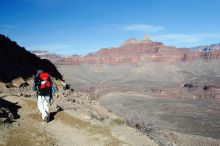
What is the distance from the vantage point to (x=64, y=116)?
1562cm

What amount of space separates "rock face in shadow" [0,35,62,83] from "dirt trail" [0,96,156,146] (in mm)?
9663

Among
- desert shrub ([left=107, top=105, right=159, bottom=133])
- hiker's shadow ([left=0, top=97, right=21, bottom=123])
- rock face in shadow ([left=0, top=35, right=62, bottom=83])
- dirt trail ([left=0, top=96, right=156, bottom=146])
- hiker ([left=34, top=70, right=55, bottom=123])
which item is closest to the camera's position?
dirt trail ([left=0, top=96, right=156, bottom=146])

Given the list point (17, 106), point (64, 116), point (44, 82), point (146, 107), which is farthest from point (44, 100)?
point (146, 107)

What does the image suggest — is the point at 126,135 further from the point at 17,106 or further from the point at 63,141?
the point at 17,106

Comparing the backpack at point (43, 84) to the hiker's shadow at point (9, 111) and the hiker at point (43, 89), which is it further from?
the hiker's shadow at point (9, 111)

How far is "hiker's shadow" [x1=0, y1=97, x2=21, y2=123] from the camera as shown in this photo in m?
13.9

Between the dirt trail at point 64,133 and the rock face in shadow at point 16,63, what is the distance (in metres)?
9.66

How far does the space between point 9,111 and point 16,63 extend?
1527cm

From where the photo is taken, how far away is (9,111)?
14.5 meters

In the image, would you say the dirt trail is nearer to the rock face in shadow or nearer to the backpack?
the backpack

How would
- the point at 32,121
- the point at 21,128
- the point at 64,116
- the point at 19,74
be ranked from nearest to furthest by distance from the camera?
the point at 21,128, the point at 32,121, the point at 64,116, the point at 19,74

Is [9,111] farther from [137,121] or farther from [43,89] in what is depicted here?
[137,121]

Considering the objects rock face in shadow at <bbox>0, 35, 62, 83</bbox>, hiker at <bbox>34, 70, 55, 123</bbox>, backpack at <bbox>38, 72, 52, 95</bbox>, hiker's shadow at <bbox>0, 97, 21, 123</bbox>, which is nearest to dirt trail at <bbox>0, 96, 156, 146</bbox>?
hiker's shadow at <bbox>0, 97, 21, 123</bbox>

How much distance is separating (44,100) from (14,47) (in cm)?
2052
